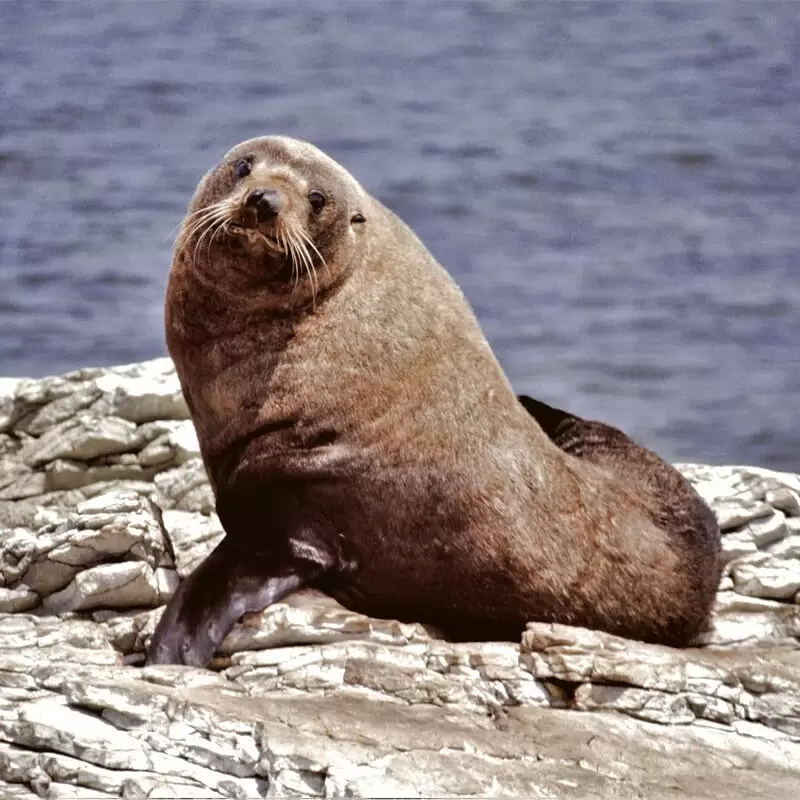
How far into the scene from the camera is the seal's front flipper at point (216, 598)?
8.77 m

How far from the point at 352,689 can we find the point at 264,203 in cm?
232

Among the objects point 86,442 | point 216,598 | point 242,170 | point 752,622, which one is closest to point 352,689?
point 216,598

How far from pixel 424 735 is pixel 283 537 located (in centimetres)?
157

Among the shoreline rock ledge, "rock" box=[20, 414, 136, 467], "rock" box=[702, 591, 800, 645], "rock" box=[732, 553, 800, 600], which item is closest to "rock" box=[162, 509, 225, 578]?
the shoreline rock ledge

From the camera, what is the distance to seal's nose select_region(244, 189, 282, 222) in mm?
9062

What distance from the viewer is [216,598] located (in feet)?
29.3

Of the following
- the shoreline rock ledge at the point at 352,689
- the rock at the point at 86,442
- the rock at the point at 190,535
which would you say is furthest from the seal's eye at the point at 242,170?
the rock at the point at 86,442

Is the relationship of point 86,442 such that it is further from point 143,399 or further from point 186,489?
point 186,489

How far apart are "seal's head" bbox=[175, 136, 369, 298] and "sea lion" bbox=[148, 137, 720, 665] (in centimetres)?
1

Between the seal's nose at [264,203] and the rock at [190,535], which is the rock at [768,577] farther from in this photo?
the seal's nose at [264,203]

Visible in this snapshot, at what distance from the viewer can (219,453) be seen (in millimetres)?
9523

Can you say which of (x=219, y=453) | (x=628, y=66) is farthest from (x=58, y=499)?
(x=628, y=66)

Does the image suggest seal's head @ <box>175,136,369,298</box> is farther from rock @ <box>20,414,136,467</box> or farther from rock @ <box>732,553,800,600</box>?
rock @ <box>732,553,800,600</box>

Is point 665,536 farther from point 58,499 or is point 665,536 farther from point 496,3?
point 496,3
